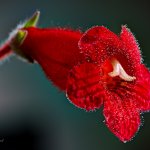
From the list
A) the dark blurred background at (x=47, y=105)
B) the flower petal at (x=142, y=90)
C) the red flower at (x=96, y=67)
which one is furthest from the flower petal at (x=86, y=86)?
the dark blurred background at (x=47, y=105)

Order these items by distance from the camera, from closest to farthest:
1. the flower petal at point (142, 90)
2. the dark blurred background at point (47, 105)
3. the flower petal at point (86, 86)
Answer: the flower petal at point (86, 86)
the flower petal at point (142, 90)
the dark blurred background at point (47, 105)

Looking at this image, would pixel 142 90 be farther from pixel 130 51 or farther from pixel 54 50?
pixel 54 50

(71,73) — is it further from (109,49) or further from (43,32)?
(43,32)

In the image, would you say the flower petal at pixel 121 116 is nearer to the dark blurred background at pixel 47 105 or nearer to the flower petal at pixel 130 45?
the flower petal at pixel 130 45

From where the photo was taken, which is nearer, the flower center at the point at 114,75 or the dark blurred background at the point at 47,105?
the flower center at the point at 114,75

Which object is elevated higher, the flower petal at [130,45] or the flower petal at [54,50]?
the flower petal at [130,45]

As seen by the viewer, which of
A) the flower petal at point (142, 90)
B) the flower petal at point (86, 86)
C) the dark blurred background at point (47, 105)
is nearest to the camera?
the flower petal at point (86, 86)

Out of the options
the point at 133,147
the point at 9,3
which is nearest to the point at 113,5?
the point at 9,3

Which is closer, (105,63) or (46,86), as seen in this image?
(105,63)
